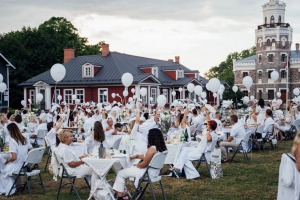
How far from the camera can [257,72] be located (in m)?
61.9

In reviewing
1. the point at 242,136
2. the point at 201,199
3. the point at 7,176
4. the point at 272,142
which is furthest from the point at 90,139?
the point at 272,142

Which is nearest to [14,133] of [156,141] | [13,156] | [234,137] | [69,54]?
[13,156]

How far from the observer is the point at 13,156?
8.34m

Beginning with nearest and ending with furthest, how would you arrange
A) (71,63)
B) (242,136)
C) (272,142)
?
1. (242,136)
2. (272,142)
3. (71,63)

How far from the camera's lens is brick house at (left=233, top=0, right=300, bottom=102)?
59.9 m

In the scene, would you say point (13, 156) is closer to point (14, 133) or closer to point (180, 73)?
point (14, 133)

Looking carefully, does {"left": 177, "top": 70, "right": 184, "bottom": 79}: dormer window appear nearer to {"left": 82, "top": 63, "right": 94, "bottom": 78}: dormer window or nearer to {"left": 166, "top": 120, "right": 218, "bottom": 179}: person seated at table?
{"left": 82, "top": 63, "right": 94, "bottom": 78}: dormer window

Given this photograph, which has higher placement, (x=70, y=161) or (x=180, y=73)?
(x=180, y=73)

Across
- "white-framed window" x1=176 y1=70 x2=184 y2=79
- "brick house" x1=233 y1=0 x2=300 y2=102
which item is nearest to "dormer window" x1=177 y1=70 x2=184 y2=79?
"white-framed window" x1=176 y1=70 x2=184 y2=79

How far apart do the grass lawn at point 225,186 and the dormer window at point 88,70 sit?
29.9 metres

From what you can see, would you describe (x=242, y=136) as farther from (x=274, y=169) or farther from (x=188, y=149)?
(x=188, y=149)

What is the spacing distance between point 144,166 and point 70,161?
1360 mm

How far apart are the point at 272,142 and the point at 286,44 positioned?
4823 cm

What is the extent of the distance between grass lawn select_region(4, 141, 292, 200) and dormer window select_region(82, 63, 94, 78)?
97.9 ft
